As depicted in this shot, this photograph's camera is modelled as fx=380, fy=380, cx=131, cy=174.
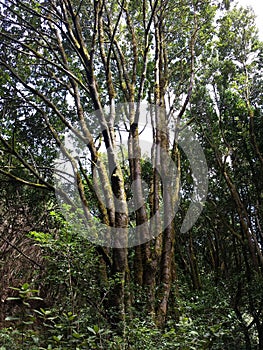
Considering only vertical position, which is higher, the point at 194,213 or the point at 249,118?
the point at 249,118

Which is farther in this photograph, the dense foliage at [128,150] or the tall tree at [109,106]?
the tall tree at [109,106]

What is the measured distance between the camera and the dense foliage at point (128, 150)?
5715 millimetres

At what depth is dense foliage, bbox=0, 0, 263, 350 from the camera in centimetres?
571

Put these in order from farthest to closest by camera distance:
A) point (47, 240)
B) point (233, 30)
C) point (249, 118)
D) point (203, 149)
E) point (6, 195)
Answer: point (203, 149)
point (233, 30)
point (249, 118)
point (6, 195)
point (47, 240)

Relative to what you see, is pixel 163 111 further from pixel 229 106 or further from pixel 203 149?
pixel 203 149

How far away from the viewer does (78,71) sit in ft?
26.8

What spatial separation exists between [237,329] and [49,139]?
5716mm

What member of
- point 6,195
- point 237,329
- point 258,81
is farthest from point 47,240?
point 258,81

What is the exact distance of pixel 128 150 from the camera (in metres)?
7.49

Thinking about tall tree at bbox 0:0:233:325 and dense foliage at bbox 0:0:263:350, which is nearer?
dense foliage at bbox 0:0:263:350

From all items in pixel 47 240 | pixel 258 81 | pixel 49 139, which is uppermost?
pixel 258 81

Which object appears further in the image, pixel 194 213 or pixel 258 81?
pixel 194 213

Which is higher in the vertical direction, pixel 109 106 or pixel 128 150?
pixel 109 106

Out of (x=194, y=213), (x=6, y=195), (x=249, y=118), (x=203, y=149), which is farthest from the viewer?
(x=194, y=213)
